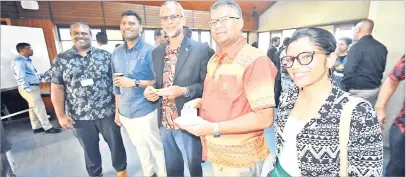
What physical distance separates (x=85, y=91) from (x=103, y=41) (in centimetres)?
44

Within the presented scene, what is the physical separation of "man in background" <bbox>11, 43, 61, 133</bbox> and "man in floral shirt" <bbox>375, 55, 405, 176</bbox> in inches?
119

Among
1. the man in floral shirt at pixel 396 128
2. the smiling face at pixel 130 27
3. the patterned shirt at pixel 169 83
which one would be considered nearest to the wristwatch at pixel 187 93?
the patterned shirt at pixel 169 83

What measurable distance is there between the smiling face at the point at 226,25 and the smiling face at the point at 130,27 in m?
0.77

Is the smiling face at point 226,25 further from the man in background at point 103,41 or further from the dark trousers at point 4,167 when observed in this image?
the dark trousers at point 4,167

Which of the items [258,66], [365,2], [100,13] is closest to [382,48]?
[365,2]

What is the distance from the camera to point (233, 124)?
0.85 metres

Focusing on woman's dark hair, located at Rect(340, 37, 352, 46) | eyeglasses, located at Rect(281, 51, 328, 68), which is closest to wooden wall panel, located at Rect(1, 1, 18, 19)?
eyeglasses, located at Rect(281, 51, 328, 68)

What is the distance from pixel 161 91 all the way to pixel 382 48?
7.10 feet

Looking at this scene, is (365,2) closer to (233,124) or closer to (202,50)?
(202,50)

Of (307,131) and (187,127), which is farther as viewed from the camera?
(187,127)

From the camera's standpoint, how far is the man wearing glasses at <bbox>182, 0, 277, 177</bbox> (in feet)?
2.70

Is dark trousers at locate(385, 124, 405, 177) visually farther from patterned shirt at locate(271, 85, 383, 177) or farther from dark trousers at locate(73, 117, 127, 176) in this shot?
dark trousers at locate(73, 117, 127, 176)

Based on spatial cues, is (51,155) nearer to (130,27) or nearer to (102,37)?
(102,37)

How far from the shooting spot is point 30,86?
2275 millimetres
